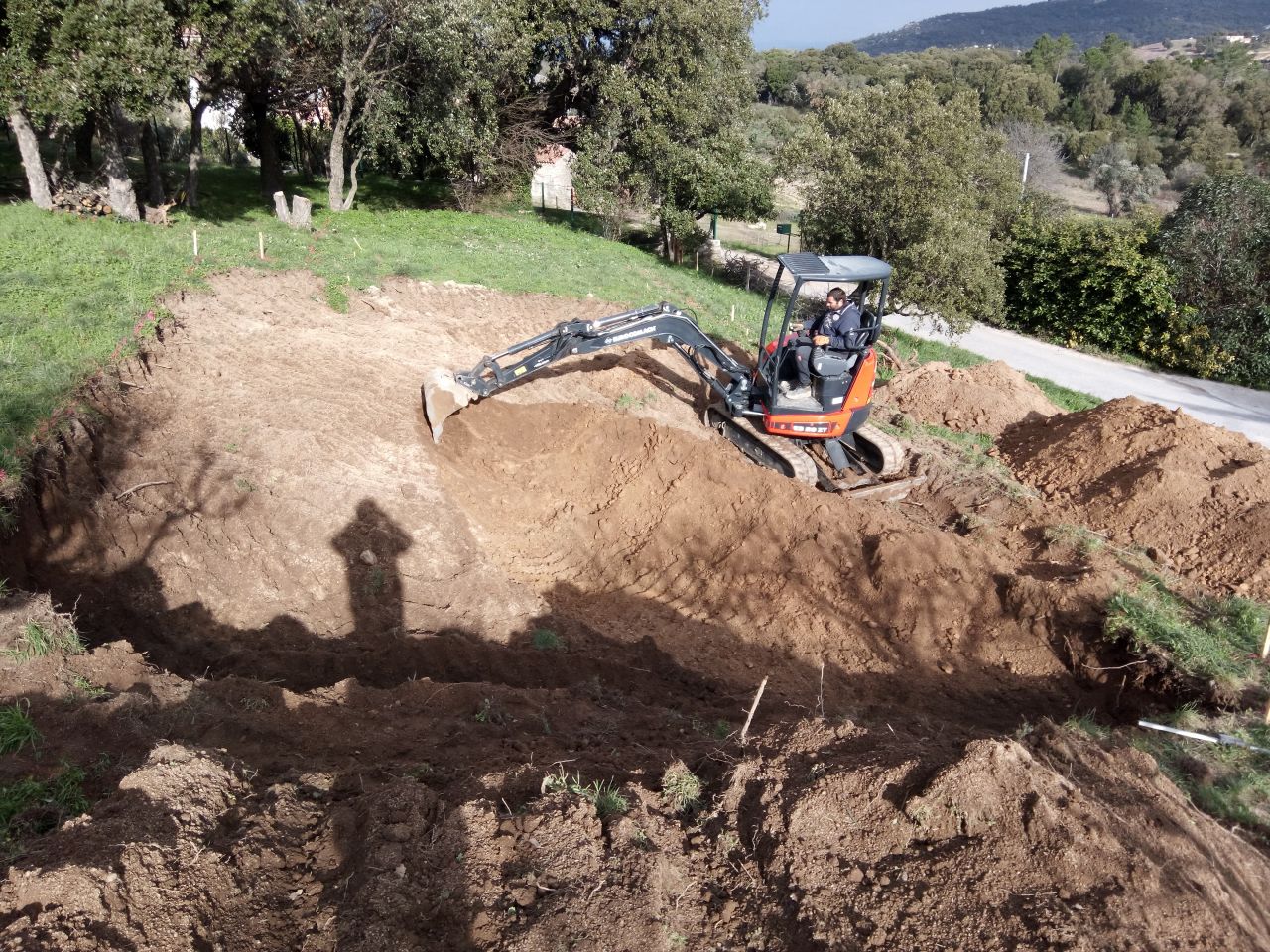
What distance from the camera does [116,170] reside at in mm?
15320

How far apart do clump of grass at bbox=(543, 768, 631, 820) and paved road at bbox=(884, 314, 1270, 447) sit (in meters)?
17.2

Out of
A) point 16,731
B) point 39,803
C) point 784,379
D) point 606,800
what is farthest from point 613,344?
point 39,803

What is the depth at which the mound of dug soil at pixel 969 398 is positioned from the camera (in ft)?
45.3

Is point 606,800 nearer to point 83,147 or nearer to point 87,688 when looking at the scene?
point 87,688

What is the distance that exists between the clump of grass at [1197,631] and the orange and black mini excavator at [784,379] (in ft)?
11.3

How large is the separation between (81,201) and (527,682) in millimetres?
14460

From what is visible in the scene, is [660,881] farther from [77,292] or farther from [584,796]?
[77,292]

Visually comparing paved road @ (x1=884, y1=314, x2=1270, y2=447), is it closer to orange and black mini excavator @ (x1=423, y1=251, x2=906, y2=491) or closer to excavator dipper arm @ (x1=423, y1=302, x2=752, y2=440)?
orange and black mini excavator @ (x1=423, y1=251, x2=906, y2=491)

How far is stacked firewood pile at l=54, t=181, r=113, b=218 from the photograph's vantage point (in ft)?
50.2

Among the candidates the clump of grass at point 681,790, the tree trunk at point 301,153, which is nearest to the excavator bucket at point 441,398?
the clump of grass at point 681,790

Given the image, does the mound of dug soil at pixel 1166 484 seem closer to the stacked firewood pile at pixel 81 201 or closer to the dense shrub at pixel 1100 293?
the dense shrub at pixel 1100 293

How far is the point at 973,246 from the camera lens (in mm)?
17922

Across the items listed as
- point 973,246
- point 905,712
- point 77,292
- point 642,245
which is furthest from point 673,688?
point 642,245

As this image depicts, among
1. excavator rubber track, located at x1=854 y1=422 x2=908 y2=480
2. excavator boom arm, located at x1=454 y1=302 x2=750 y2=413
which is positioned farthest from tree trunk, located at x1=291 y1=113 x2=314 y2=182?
excavator rubber track, located at x1=854 y1=422 x2=908 y2=480
